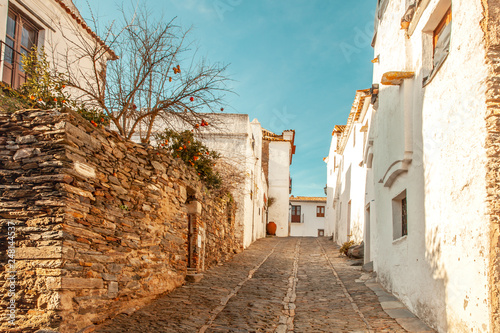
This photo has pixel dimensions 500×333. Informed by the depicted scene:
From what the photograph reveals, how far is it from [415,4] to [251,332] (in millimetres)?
5915

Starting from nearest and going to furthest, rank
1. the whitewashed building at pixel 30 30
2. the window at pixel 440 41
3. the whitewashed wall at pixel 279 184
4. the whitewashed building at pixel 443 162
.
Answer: the whitewashed building at pixel 443 162, the window at pixel 440 41, the whitewashed building at pixel 30 30, the whitewashed wall at pixel 279 184

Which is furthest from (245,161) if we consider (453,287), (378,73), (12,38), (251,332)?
(453,287)

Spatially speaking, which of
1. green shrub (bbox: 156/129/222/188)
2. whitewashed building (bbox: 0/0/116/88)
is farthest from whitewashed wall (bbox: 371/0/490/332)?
whitewashed building (bbox: 0/0/116/88)

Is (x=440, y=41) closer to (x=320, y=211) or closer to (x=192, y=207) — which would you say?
(x=192, y=207)

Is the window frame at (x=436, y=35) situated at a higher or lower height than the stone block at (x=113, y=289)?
higher

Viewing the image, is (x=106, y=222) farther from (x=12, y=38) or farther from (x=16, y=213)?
(x=12, y=38)

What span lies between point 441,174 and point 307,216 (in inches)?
1668

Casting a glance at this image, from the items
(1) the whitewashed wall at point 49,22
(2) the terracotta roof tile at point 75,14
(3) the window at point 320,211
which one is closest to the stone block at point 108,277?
(1) the whitewashed wall at point 49,22

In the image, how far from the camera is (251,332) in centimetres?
662

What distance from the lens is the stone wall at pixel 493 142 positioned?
4.62 m

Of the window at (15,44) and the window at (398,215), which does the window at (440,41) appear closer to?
the window at (398,215)

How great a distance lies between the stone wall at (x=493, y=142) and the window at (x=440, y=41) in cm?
131

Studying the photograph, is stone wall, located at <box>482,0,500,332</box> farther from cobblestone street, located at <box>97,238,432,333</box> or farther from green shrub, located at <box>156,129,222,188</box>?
green shrub, located at <box>156,129,222,188</box>

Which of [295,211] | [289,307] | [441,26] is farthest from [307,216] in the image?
[441,26]
